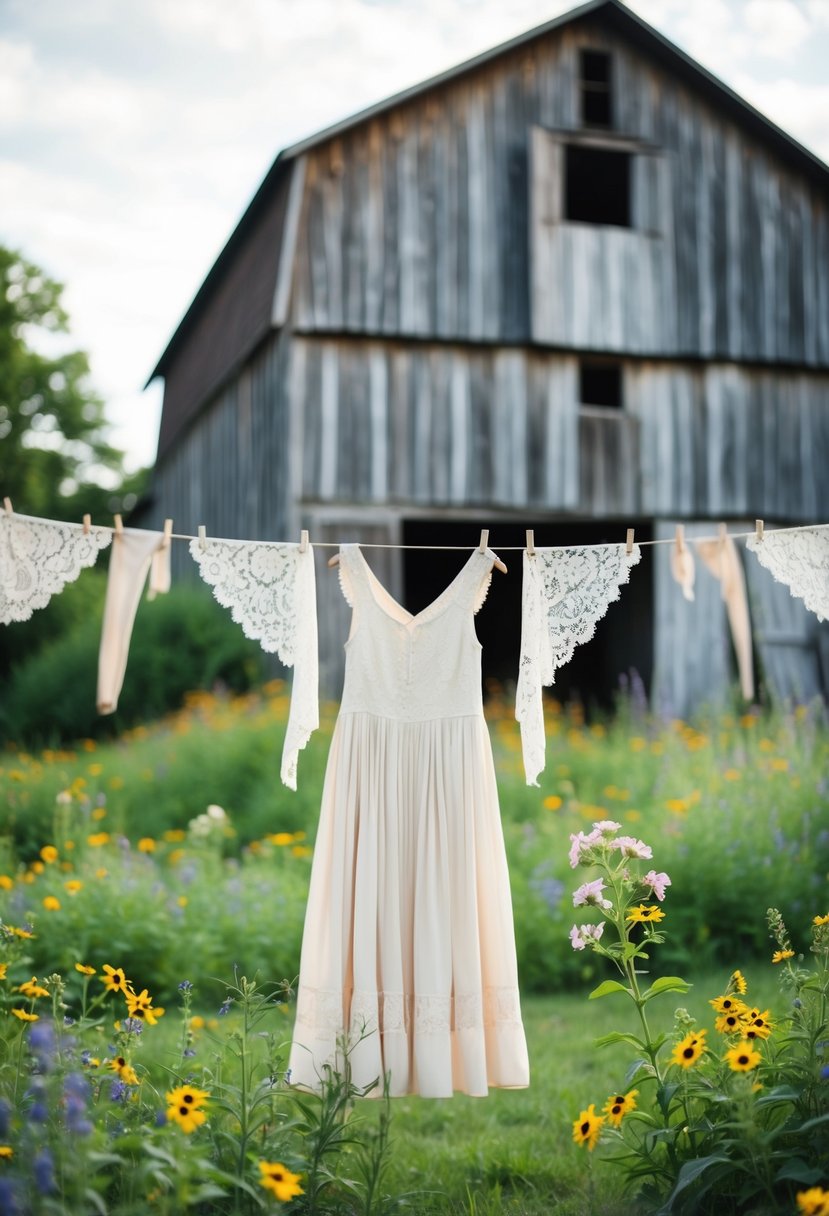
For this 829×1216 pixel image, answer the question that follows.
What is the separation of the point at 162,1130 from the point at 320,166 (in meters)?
9.17

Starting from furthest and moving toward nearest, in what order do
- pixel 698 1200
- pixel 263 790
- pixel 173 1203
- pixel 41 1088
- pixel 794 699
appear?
pixel 794 699 → pixel 263 790 → pixel 698 1200 → pixel 173 1203 → pixel 41 1088

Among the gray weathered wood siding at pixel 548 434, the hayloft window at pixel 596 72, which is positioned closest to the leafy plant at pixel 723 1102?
the gray weathered wood siding at pixel 548 434

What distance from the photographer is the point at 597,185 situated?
42.5 feet

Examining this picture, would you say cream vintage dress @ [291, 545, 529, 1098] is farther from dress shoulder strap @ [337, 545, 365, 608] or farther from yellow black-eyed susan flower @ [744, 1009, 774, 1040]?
yellow black-eyed susan flower @ [744, 1009, 774, 1040]

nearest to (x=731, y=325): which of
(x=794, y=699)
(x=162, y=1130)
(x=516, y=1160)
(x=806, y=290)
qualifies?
(x=806, y=290)

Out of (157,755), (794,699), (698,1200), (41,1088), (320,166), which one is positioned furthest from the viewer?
(794,699)

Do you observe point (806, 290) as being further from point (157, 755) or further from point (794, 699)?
point (157, 755)

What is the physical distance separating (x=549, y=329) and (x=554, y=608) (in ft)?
23.6

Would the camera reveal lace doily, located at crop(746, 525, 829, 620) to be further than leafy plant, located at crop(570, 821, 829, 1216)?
Yes

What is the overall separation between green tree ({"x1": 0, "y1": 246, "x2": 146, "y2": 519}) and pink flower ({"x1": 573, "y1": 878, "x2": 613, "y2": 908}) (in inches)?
764

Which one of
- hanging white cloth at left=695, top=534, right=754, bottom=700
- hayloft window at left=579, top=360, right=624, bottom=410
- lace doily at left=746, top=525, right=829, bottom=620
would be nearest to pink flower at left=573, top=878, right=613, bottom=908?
lace doily at left=746, top=525, right=829, bottom=620

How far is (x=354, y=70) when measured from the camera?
11.0 meters

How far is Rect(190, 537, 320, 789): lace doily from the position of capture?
3.86 meters

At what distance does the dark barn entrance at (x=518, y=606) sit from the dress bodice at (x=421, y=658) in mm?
6901
